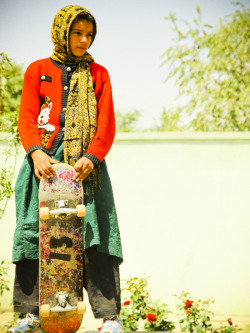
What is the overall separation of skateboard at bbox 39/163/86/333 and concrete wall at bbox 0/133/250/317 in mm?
2655

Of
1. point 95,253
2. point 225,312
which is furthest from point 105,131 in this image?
point 225,312

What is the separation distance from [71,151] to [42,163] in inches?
7.5

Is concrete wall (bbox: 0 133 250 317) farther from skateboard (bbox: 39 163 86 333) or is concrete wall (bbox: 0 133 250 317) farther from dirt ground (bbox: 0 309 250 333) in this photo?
skateboard (bbox: 39 163 86 333)

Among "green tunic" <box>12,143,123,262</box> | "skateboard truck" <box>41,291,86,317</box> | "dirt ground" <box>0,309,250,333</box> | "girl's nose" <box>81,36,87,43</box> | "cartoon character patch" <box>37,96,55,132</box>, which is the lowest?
"dirt ground" <box>0,309,250,333</box>

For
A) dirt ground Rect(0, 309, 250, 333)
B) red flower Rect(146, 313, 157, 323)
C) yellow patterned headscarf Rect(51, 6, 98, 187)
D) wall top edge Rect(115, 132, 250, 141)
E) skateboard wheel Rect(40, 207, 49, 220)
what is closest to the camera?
skateboard wheel Rect(40, 207, 49, 220)

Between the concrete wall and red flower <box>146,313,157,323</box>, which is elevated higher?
the concrete wall

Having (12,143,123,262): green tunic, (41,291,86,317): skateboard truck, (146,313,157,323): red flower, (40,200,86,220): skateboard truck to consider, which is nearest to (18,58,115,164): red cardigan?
(12,143,123,262): green tunic

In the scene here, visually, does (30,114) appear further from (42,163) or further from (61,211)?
(61,211)

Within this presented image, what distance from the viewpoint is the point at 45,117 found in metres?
2.53

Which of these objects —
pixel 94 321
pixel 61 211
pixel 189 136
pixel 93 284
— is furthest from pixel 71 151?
pixel 94 321

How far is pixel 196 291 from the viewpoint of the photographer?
4934 millimetres

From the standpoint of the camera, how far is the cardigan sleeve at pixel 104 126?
2457 millimetres

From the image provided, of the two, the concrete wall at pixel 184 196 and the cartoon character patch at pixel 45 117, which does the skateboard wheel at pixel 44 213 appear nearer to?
the cartoon character patch at pixel 45 117

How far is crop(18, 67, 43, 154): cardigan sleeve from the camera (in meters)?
2.46
